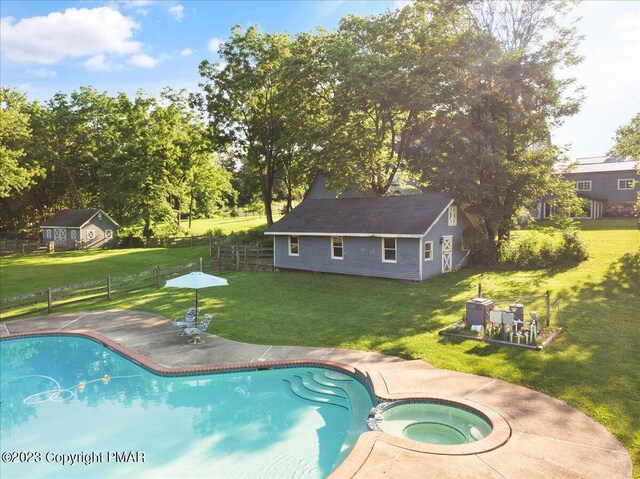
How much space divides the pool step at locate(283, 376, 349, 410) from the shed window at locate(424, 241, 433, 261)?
1372cm

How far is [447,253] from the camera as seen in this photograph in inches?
995

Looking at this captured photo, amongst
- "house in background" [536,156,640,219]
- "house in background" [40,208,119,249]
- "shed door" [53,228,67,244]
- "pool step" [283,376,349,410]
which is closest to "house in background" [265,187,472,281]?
"pool step" [283,376,349,410]

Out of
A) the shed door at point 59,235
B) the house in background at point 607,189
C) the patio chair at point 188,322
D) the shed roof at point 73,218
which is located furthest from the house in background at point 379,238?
the shed door at point 59,235

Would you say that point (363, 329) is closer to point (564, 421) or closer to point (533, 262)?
point (564, 421)

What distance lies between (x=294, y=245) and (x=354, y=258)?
197 inches

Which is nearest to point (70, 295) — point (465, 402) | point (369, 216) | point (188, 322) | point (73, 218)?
point (188, 322)

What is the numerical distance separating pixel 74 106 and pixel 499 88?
47643 millimetres

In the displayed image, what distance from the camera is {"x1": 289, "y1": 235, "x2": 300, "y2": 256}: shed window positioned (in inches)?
1122

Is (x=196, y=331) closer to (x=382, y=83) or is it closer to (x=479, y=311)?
(x=479, y=311)

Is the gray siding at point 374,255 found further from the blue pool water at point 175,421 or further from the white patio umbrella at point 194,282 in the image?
the blue pool water at point 175,421

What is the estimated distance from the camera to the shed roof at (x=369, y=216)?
2378 centimetres

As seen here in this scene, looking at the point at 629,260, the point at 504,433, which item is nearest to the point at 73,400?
the point at 504,433

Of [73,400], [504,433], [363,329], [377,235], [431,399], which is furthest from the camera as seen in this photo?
[377,235]

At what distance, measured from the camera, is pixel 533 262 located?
80.4 feet
